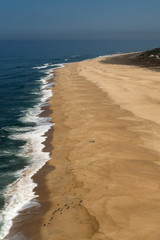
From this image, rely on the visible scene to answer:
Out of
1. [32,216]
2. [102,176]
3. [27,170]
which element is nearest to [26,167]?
[27,170]

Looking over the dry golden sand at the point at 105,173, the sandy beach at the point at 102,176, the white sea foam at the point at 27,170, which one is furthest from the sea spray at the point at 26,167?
the dry golden sand at the point at 105,173

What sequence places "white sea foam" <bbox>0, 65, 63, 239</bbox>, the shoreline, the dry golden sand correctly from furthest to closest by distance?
"white sea foam" <bbox>0, 65, 63, 239</bbox>
the shoreline
the dry golden sand

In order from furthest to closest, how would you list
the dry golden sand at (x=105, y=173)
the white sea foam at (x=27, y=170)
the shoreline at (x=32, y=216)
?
the white sea foam at (x=27, y=170) < the shoreline at (x=32, y=216) < the dry golden sand at (x=105, y=173)

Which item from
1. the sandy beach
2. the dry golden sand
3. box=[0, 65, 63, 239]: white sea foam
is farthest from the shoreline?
the dry golden sand

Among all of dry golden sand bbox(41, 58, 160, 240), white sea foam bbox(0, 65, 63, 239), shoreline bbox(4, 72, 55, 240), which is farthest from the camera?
white sea foam bbox(0, 65, 63, 239)

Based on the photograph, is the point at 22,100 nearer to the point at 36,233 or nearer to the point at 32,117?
the point at 32,117

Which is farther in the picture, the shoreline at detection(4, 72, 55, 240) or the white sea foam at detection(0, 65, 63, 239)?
the white sea foam at detection(0, 65, 63, 239)

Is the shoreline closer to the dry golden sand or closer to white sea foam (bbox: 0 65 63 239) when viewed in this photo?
white sea foam (bbox: 0 65 63 239)

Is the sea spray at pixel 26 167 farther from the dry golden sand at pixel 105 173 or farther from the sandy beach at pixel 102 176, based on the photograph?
the dry golden sand at pixel 105 173
